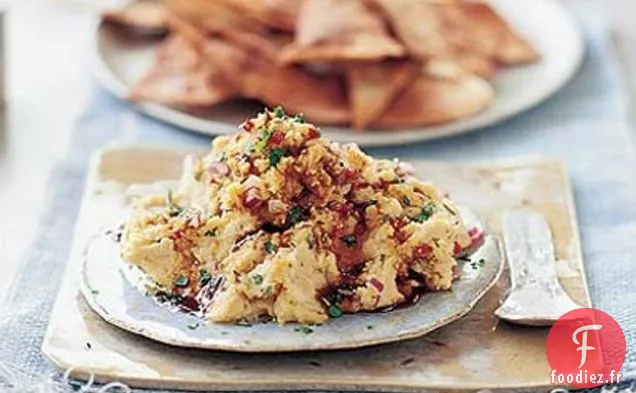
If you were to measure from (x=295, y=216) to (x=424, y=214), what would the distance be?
0.61 feet

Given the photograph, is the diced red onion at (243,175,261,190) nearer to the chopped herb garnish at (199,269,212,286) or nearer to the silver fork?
the chopped herb garnish at (199,269,212,286)

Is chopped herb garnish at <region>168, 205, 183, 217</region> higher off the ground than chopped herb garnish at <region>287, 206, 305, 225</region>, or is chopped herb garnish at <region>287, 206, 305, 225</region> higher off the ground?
chopped herb garnish at <region>287, 206, 305, 225</region>

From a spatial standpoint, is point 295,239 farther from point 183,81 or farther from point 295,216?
point 183,81

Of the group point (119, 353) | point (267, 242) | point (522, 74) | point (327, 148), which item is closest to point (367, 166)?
point (327, 148)

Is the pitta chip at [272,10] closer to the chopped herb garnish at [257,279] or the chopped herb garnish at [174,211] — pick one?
the chopped herb garnish at [174,211]

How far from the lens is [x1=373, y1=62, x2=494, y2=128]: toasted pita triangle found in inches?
99.4

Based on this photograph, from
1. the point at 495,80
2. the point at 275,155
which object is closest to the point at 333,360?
the point at 275,155

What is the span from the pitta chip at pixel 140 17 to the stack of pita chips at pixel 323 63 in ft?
0.54

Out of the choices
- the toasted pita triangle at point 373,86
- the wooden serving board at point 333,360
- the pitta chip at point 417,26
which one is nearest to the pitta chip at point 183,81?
the toasted pita triangle at point 373,86

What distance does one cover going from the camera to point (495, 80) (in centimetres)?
275

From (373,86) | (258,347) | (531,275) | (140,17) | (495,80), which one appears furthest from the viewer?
(140,17)

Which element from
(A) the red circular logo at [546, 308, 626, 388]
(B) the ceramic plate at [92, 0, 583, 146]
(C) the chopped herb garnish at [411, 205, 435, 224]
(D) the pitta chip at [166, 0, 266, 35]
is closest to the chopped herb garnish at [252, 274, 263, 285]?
(C) the chopped herb garnish at [411, 205, 435, 224]

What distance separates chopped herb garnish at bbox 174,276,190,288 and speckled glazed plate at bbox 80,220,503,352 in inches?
1.5

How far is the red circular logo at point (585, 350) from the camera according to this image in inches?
64.6
